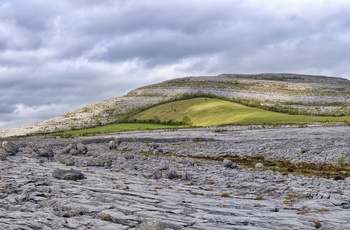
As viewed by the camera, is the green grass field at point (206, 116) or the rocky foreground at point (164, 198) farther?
the green grass field at point (206, 116)

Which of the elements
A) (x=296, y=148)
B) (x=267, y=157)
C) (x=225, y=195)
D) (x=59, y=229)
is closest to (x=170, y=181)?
(x=225, y=195)

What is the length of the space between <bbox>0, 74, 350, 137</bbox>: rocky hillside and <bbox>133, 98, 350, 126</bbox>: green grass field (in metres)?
9.63

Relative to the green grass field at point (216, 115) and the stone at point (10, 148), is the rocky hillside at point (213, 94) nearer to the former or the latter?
the green grass field at point (216, 115)

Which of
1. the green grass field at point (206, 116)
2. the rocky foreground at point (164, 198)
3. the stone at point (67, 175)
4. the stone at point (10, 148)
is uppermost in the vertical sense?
the green grass field at point (206, 116)

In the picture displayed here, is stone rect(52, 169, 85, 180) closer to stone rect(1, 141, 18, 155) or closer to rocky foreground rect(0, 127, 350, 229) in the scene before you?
rocky foreground rect(0, 127, 350, 229)

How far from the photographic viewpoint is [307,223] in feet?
58.4

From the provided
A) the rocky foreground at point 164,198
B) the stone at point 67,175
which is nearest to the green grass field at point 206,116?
the rocky foreground at point 164,198

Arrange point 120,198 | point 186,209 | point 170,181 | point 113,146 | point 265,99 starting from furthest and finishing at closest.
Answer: point 265,99, point 113,146, point 170,181, point 120,198, point 186,209

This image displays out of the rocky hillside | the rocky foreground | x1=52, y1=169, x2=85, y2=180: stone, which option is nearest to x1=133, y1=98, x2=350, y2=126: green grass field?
the rocky hillside

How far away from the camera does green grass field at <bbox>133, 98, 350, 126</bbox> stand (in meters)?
98.1

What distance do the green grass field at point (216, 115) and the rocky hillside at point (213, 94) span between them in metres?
9.63

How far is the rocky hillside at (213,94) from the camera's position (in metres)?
129

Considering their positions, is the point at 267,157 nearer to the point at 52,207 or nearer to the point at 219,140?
the point at 219,140

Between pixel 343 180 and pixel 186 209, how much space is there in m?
15.1
